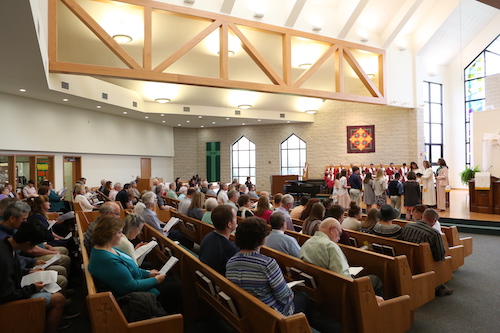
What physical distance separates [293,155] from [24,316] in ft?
50.5

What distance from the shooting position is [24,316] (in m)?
2.19

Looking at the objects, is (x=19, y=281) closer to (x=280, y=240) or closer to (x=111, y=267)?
(x=111, y=267)

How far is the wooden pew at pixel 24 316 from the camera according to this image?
2145 mm

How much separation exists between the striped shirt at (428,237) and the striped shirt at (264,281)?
2026 mm

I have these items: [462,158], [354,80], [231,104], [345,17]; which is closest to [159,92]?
[231,104]

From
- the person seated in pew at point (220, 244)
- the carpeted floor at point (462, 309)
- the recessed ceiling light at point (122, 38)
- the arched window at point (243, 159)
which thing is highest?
the recessed ceiling light at point (122, 38)

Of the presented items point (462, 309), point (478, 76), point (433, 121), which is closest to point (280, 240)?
point (462, 309)

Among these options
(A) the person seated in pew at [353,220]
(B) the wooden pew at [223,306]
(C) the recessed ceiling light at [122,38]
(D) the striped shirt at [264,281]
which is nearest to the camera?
(B) the wooden pew at [223,306]

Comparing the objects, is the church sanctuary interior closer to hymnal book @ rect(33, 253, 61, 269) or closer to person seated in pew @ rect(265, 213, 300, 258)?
person seated in pew @ rect(265, 213, 300, 258)

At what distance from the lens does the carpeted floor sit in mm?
2844

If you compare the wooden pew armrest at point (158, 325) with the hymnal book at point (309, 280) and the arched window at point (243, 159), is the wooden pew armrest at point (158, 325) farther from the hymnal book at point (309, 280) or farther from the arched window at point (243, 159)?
the arched window at point (243, 159)

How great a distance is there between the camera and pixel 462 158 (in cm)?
1580

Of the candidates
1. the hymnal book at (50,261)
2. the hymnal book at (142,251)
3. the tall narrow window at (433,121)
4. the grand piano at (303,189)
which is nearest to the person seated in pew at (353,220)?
the hymnal book at (142,251)

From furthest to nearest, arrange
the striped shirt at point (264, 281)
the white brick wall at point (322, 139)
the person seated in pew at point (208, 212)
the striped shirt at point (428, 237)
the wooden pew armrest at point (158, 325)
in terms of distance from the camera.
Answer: the white brick wall at point (322, 139)
the person seated in pew at point (208, 212)
the striped shirt at point (428, 237)
the striped shirt at point (264, 281)
the wooden pew armrest at point (158, 325)
